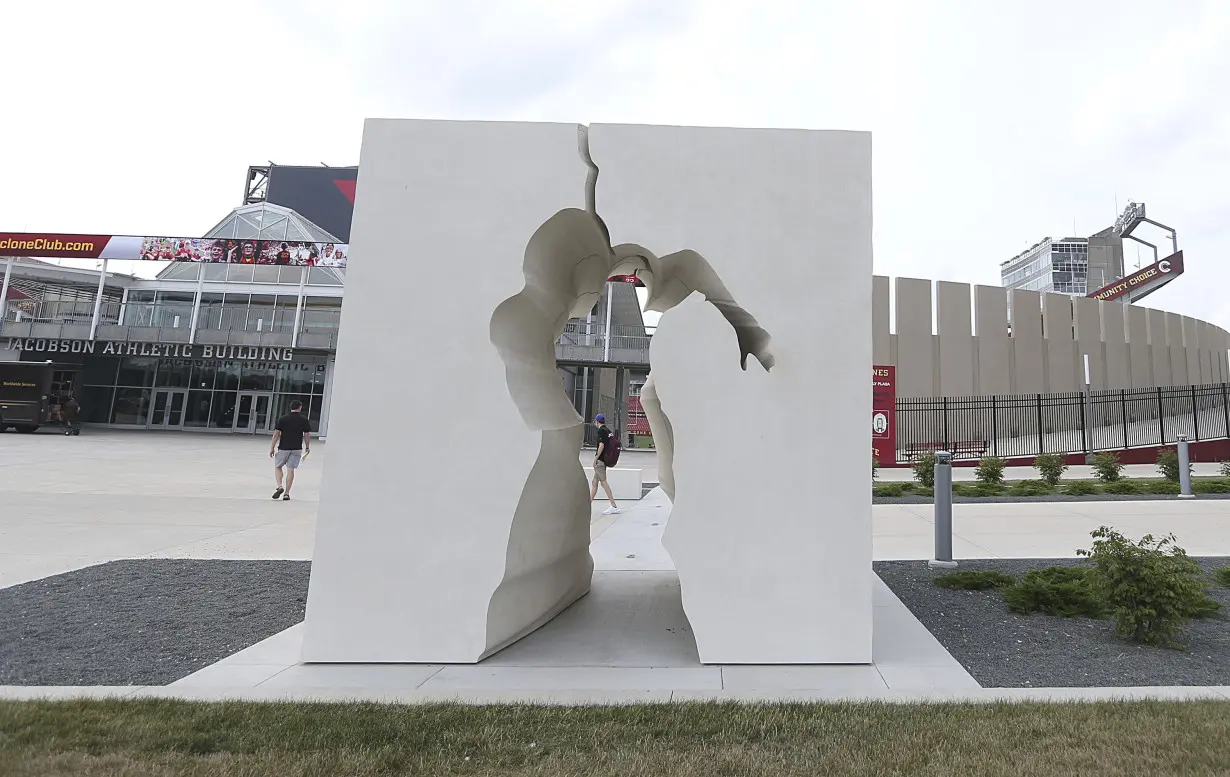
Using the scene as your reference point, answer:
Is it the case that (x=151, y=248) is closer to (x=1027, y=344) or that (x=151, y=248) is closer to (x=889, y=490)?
(x=889, y=490)

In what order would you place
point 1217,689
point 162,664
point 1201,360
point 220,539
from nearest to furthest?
point 1217,689 → point 162,664 → point 220,539 → point 1201,360

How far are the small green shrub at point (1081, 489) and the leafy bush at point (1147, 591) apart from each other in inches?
366

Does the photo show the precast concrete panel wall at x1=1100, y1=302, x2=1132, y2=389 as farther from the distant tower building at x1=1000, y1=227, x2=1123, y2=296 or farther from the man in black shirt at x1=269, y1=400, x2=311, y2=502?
the man in black shirt at x1=269, y1=400, x2=311, y2=502

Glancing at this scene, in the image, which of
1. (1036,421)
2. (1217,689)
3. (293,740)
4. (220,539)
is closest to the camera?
(293,740)

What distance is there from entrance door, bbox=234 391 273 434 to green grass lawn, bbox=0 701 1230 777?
32172mm

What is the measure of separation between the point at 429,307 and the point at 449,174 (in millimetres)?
917

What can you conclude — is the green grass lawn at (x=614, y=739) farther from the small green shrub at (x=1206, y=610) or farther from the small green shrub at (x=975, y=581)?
the small green shrub at (x=975, y=581)

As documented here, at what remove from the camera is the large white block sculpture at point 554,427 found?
3920mm

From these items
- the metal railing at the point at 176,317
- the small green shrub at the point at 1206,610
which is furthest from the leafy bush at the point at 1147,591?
the metal railing at the point at 176,317

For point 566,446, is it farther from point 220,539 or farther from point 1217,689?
point 220,539

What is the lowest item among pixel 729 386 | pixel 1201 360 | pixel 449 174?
pixel 729 386

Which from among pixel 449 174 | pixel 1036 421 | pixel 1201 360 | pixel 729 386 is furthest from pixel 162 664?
pixel 1201 360

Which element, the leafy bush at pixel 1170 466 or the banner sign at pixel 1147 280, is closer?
the leafy bush at pixel 1170 466

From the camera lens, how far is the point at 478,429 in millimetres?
3965
